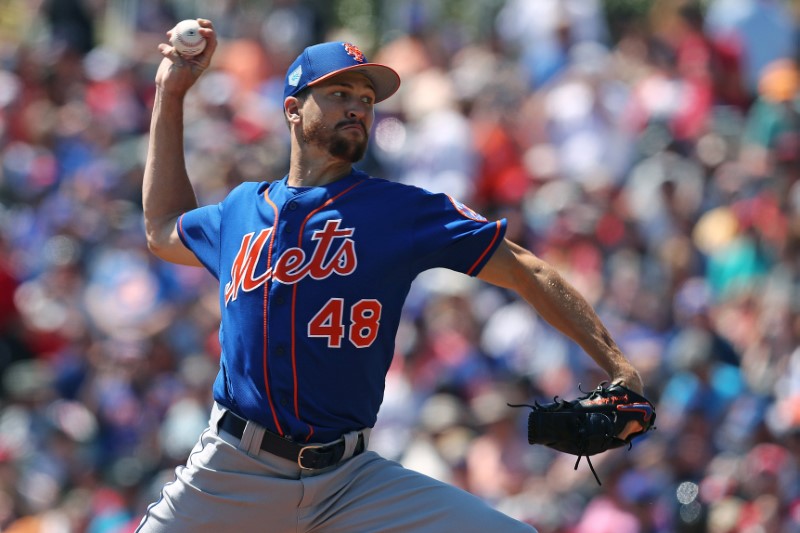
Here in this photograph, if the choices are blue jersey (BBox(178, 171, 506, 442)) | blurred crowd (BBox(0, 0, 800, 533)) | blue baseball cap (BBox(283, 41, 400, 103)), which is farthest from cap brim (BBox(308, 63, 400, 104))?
blurred crowd (BBox(0, 0, 800, 533))

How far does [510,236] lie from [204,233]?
5082 mm

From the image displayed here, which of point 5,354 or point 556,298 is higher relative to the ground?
point 556,298

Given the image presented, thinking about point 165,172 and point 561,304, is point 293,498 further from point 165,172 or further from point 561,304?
point 165,172

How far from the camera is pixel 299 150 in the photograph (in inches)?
200

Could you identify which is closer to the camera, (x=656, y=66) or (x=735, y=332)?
(x=735, y=332)

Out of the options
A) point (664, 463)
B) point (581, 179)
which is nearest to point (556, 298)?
point (664, 463)

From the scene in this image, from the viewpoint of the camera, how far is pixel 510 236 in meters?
9.98

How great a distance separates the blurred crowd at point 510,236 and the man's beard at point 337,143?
11.5 ft

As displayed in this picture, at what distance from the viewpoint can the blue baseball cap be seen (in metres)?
4.91

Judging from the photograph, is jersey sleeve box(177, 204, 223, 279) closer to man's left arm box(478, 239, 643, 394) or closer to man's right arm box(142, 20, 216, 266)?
man's right arm box(142, 20, 216, 266)

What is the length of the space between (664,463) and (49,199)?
19.9ft

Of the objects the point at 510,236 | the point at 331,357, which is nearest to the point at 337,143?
the point at 331,357

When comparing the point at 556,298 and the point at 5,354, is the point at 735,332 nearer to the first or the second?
the point at 556,298

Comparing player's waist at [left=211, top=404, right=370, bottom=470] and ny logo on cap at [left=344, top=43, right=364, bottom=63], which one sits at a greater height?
ny logo on cap at [left=344, top=43, right=364, bottom=63]
